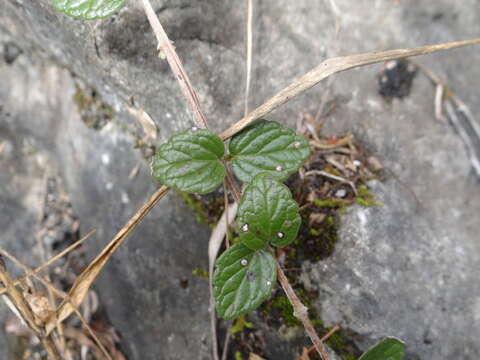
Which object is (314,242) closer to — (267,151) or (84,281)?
(267,151)

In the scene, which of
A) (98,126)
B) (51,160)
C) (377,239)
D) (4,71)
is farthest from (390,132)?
(4,71)

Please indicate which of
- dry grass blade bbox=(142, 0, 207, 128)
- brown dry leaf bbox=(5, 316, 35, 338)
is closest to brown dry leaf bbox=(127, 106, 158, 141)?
dry grass blade bbox=(142, 0, 207, 128)

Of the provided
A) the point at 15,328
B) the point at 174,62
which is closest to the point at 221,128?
the point at 174,62

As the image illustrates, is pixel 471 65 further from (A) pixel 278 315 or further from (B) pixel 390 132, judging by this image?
(A) pixel 278 315

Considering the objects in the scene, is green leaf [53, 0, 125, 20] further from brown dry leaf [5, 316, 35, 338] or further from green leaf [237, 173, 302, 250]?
brown dry leaf [5, 316, 35, 338]

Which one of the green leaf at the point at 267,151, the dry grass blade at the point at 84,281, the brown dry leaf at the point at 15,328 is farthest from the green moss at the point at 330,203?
the brown dry leaf at the point at 15,328

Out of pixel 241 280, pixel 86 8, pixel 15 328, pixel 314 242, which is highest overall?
pixel 86 8
